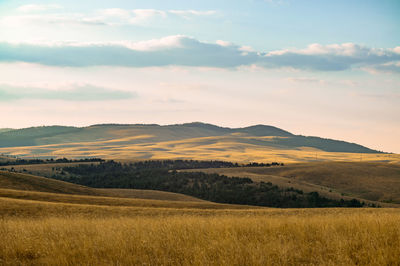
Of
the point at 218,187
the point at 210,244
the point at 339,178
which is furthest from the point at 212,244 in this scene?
Result: the point at 339,178

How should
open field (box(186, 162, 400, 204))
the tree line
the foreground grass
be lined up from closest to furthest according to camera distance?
the foreground grass < the tree line < open field (box(186, 162, 400, 204))

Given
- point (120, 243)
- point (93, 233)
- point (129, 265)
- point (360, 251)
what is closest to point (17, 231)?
point (93, 233)

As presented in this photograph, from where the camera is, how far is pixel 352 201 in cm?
6094

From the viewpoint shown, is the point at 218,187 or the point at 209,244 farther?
the point at 218,187

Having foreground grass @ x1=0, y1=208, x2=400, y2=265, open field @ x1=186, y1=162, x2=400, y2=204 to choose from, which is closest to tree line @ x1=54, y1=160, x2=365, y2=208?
open field @ x1=186, y1=162, x2=400, y2=204

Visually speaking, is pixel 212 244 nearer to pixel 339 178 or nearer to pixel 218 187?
pixel 218 187

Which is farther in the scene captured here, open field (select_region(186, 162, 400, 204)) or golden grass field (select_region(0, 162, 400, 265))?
open field (select_region(186, 162, 400, 204))

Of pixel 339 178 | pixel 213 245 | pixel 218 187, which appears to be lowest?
pixel 218 187

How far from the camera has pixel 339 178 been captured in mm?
95438

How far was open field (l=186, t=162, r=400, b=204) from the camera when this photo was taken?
75.9 meters

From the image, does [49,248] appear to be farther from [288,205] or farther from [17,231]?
[288,205]

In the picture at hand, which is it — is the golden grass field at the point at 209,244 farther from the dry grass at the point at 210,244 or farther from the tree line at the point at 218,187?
the tree line at the point at 218,187

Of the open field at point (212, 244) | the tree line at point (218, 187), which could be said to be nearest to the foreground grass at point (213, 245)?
the open field at point (212, 244)

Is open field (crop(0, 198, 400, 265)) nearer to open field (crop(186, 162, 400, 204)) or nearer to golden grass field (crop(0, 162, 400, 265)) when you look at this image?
golden grass field (crop(0, 162, 400, 265))
